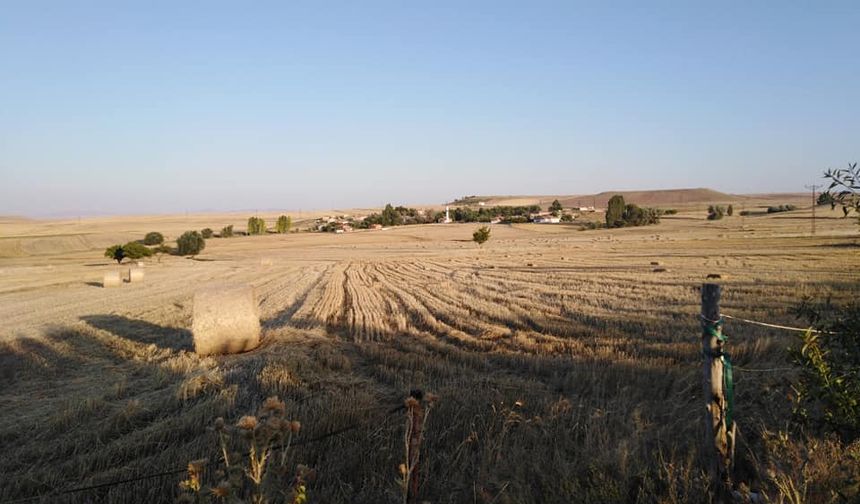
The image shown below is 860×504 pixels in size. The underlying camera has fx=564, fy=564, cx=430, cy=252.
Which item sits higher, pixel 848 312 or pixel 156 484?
pixel 848 312

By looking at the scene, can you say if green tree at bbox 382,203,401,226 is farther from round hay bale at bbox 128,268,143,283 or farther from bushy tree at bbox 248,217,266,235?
round hay bale at bbox 128,268,143,283

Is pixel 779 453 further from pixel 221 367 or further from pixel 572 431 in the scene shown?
pixel 221 367

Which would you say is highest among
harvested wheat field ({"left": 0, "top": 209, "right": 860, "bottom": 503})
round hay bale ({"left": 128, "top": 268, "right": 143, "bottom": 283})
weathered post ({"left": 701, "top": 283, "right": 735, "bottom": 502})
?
weathered post ({"left": 701, "top": 283, "right": 735, "bottom": 502})

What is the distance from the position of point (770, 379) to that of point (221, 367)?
8.29 meters

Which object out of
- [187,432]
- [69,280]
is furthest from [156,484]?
[69,280]

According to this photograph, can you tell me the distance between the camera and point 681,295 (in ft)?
55.9

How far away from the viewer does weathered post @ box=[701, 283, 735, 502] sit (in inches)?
181

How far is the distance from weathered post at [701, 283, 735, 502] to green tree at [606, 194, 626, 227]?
94152 mm

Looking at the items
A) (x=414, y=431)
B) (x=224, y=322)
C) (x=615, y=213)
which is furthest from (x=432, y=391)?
(x=615, y=213)

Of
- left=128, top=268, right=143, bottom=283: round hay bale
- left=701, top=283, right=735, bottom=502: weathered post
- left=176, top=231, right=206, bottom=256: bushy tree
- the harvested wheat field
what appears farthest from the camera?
left=176, top=231, right=206, bottom=256: bushy tree

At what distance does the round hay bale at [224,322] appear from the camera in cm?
1180

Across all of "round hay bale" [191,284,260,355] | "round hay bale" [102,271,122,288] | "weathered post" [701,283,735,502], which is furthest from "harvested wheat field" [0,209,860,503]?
"round hay bale" [102,271,122,288]

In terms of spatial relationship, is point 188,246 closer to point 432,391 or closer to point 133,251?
point 133,251

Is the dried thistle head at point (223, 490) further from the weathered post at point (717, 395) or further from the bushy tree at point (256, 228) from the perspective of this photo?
the bushy tree at point (256, 228)
